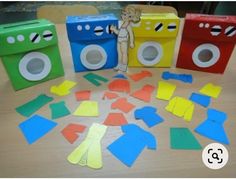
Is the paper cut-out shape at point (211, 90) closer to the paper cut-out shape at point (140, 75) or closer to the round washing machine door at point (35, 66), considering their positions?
the paper cut-out shape at point (140, 75)

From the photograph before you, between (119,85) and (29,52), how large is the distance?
26 centimetres

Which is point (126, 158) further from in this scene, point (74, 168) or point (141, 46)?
point (141, 46)

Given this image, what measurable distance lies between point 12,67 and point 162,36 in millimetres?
429

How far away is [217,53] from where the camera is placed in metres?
0.61

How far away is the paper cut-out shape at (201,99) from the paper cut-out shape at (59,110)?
12.9 inches

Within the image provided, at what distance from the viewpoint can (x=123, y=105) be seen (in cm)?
52

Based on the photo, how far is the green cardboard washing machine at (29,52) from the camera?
0.50 meters

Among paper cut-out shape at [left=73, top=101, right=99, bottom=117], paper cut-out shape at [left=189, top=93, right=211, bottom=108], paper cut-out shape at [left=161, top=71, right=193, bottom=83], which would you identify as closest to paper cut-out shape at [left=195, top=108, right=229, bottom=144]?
paper cut-out shape at [left=189, top=93, right=211, bottom=108]

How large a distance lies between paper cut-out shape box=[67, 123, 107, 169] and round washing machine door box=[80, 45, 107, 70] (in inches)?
10.0

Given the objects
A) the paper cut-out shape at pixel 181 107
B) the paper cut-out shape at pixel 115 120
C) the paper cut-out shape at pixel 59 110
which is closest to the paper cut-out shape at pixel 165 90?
the paper cut-out shape at pixel 181 107

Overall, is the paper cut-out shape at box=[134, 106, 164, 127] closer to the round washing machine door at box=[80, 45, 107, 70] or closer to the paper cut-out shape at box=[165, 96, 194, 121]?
the paper cut-out shape at box=[165, 96, 194, 121]

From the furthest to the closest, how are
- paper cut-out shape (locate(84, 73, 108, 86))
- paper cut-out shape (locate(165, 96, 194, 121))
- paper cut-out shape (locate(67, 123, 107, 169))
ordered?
paper cut-out shape (locate(84, 73, 108, 86)) < paper cut-out shape (locate(165, 96, 194, 121)) < paper cut-out shape (locate(67, 123, 107, 169))

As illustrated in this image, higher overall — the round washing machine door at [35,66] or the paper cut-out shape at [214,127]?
the round washing machine door at [35,66]

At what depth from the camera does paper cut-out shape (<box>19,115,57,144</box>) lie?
1.42 feet
